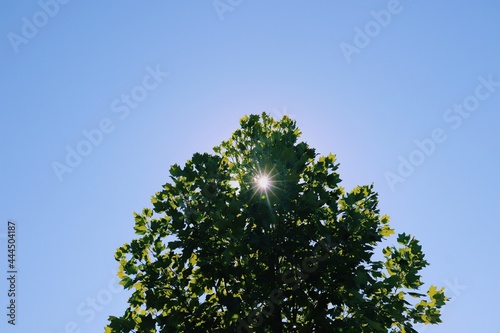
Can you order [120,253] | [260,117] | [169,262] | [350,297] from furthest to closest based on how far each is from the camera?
[260,117] < [120,253] < [169,262] < [350,297]

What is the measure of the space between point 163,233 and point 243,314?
3.11 m

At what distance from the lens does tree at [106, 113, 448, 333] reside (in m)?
9.29

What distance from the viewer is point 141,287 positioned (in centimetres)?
1023

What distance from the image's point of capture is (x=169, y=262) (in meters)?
9.86

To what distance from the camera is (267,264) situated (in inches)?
402

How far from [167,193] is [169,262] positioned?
190 centimetres

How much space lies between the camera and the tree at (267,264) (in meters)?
9.29

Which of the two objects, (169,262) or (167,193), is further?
(167,193)

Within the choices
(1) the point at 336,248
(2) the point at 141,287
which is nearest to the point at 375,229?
(1) the point at 336,248

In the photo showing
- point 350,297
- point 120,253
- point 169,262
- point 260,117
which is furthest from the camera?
point 260,117

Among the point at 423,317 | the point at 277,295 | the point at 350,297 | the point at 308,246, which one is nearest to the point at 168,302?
the point at 277,295

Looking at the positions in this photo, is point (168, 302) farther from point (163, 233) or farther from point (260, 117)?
point (260, 117)

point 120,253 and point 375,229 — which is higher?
point 120,253

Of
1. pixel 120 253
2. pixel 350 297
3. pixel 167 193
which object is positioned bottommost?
pixel 350 297
